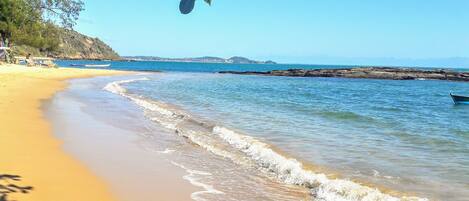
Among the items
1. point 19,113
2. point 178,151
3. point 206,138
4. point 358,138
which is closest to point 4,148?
point 178,151

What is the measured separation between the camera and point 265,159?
36.5ft

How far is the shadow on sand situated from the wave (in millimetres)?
4417

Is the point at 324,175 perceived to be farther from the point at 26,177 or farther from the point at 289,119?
the point at 289,119

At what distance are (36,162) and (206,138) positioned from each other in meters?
5.59

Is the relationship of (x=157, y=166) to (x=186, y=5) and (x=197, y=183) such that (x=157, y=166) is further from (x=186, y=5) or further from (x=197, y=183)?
(x=186, y=5)

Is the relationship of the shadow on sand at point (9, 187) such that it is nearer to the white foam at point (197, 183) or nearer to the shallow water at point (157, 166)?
the shallow water at point (157, 166)

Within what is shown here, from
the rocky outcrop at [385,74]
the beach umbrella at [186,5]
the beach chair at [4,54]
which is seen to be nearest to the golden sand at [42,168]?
the beach umbrella at [186,5]

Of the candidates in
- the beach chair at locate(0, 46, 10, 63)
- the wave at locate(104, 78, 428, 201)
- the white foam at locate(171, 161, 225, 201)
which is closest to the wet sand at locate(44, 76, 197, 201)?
the white foam at locate(171, 161, 225, 201)

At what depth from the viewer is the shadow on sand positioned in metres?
6.87

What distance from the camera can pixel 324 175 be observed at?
9445mm

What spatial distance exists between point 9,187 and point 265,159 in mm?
5507

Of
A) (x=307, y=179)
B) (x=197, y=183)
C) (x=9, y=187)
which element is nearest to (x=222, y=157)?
(x=307, y=179)

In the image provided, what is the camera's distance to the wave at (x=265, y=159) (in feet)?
27.1

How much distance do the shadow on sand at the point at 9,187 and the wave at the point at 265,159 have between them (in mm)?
4417
